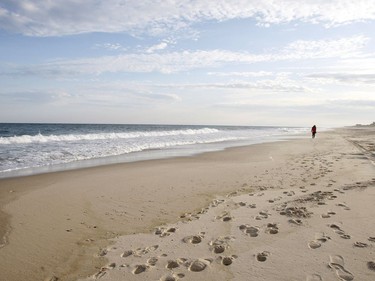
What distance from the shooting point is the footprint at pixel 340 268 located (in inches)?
129

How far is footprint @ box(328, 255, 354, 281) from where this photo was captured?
10.8 ft

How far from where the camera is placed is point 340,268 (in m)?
3.47

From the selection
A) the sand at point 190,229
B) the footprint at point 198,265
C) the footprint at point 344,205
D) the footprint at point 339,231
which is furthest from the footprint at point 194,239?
the footprint at point 344,205

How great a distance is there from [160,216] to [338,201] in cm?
365

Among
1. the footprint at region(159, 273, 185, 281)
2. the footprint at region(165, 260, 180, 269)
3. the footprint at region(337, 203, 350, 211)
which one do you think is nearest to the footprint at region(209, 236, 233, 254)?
the footprint at region(165, 260, 180, 269)

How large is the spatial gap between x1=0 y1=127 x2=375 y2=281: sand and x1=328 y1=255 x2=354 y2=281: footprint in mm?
11

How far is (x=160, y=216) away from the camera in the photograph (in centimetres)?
596

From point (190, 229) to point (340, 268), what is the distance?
2.34 metres

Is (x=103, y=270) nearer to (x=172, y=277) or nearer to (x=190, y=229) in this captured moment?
(x=172, y=277)

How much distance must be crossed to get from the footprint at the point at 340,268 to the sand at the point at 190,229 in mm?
11

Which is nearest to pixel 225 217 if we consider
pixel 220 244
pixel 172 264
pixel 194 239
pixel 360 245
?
pixel 194 239

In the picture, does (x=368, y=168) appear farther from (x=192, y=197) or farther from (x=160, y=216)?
(x=160, y=216)

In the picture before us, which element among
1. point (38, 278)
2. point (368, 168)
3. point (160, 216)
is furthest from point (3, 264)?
point (368, 168)

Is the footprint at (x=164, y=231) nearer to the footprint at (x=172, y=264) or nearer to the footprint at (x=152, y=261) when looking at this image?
the footprint at (x=152, y=261)
